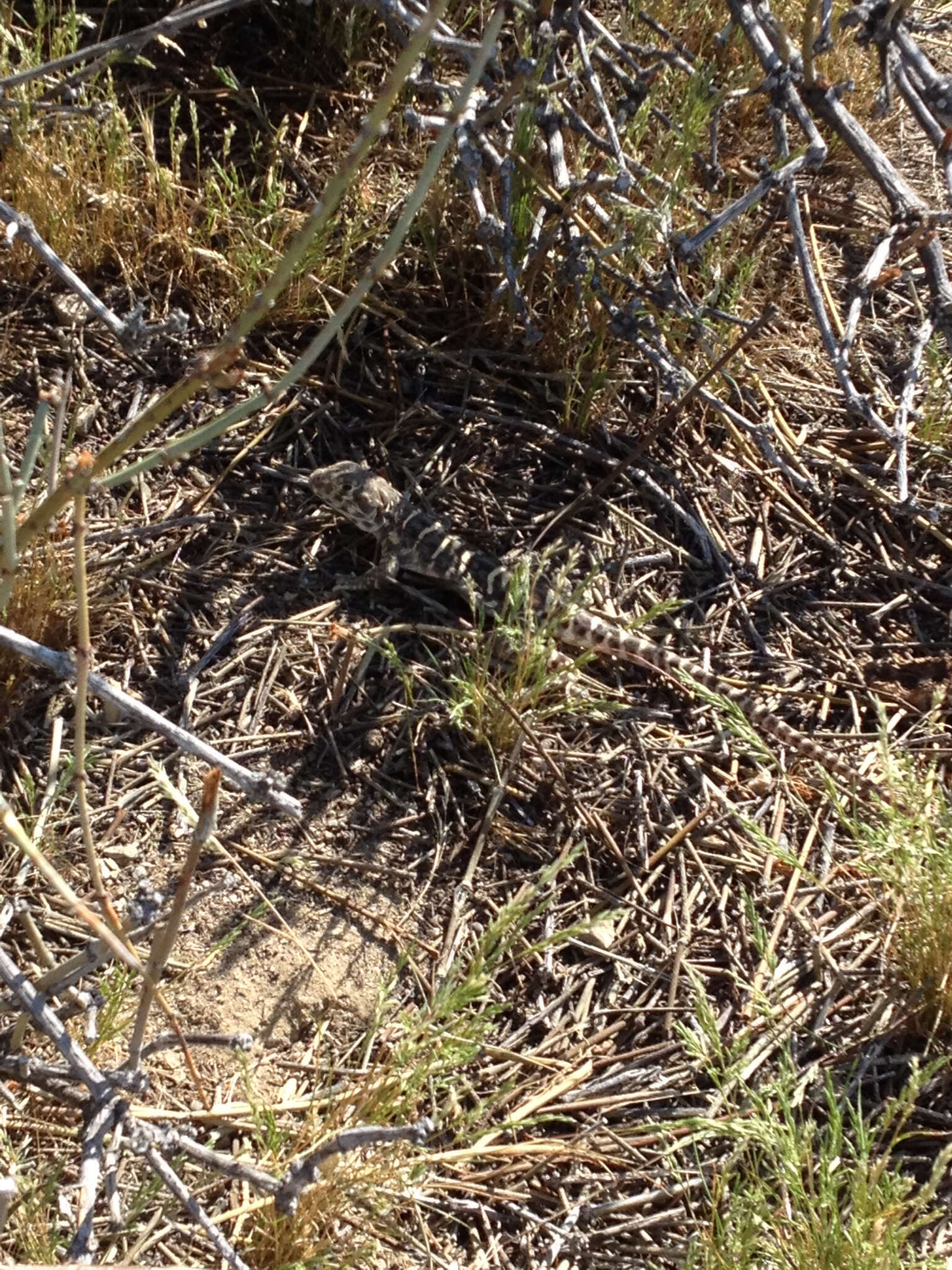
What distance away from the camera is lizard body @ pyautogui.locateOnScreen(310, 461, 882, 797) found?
3230 millimetres

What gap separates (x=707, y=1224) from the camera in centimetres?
224

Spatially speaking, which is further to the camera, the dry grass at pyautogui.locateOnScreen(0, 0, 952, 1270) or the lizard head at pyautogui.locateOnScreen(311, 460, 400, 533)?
the lizard head at pyautogui.locateOnScreen(311, 460, 400, 533)

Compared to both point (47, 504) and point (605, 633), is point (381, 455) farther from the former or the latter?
point (47, 504)

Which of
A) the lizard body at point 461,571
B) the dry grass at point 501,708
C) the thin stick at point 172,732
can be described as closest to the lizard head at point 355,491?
the lizard body at point 461,571

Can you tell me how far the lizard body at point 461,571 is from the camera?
3230 mm

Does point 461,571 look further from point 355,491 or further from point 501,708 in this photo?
point 501,708

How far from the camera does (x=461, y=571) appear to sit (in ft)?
11.5

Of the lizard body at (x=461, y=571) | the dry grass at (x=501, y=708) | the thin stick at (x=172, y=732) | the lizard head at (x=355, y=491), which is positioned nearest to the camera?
the thin stick at (x=172, y=732)

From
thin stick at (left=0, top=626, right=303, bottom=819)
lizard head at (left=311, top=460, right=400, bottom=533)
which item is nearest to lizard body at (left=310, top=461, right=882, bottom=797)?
lizard head at (left=311, top=460, right=400, bottom=533)

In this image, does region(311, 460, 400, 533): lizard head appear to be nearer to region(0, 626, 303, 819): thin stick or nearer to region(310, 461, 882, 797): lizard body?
region(310, 461, 882, 797): lizard body

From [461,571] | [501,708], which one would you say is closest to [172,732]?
[501,708]

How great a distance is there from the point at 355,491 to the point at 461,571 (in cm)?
40

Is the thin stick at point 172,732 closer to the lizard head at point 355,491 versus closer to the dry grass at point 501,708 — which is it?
the dry grass at point 501,708

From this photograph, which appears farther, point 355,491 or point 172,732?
point 355,491
